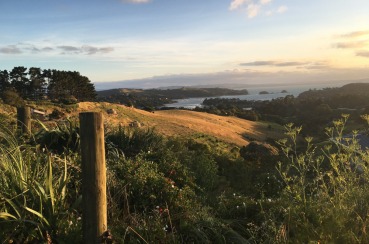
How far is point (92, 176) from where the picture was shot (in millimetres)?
3443

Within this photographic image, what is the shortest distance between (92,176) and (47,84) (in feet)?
208

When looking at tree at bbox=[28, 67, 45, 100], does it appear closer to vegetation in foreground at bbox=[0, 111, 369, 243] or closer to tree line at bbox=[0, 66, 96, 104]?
tree line at bbox=[0, 66, 96, 104]

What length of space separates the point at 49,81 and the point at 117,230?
6336 centimetres

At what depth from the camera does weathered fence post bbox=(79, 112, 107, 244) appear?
134 inches

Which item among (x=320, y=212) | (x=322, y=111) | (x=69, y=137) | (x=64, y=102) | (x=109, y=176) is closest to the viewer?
(x=320, y=212)

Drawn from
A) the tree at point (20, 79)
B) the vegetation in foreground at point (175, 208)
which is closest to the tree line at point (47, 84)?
the tree at point (20, 79)

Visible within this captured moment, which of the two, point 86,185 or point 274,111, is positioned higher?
point 86,185

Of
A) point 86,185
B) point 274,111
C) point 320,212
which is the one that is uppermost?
point 86,185

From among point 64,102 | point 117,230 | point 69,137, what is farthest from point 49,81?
point 117,230

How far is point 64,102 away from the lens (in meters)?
39.4

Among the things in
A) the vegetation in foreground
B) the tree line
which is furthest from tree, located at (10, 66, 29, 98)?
the vegetation in foreground

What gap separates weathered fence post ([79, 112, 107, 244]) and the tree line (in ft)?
181

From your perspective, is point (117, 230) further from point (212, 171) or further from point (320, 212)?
point (212, 171)

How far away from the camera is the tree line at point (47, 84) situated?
58969 mm
